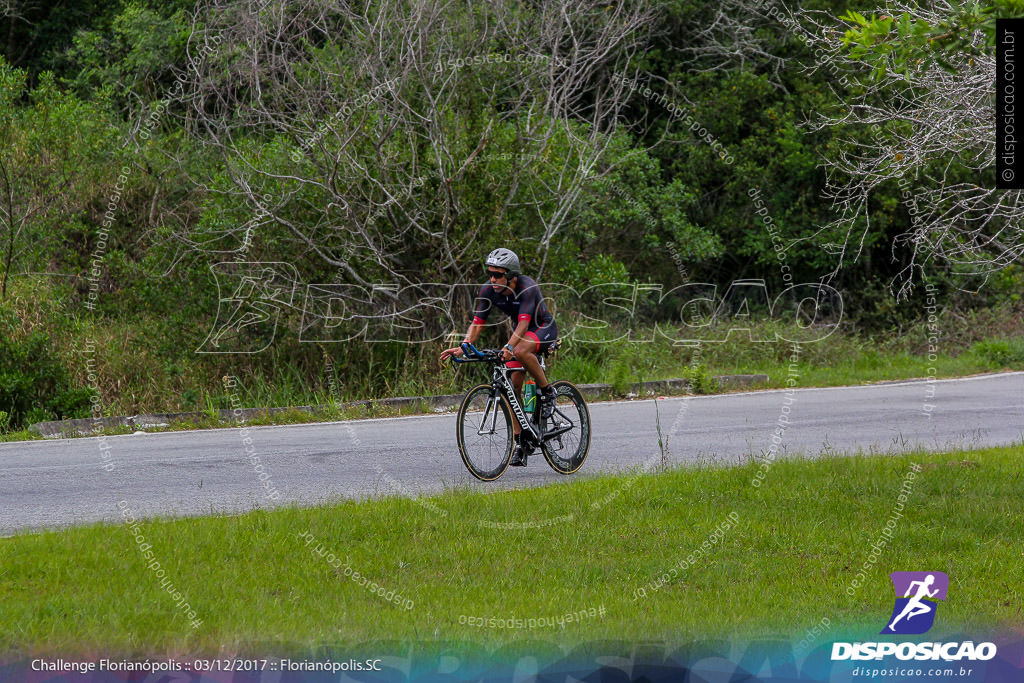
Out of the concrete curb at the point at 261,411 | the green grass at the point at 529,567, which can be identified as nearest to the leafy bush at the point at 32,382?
the concrete curb at the point at 261,411

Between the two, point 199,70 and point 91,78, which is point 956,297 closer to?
point 199,70

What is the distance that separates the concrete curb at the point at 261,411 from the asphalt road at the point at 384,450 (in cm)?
92

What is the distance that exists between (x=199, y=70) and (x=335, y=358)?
5.27 metres

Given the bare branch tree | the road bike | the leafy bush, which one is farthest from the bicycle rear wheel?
the leafy bush

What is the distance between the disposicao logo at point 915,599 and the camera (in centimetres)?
543

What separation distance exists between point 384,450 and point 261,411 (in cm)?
386

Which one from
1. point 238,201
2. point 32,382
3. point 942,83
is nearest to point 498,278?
Result: point 942,83

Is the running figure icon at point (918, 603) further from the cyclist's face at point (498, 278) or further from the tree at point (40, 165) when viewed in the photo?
the tree at point (40, 165)

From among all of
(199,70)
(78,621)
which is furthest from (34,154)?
(78,621)

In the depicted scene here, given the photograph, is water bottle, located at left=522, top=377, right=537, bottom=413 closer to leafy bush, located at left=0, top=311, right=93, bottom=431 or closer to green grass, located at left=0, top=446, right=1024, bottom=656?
green grass, located at left=0, top=446, right=1024, bottom=656

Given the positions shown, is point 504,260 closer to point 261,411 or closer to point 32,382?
point 261,411

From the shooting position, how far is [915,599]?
Result: 576 centimetres

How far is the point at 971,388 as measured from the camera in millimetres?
16688

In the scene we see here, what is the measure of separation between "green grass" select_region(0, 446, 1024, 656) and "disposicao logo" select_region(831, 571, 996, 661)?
0.09 metres
